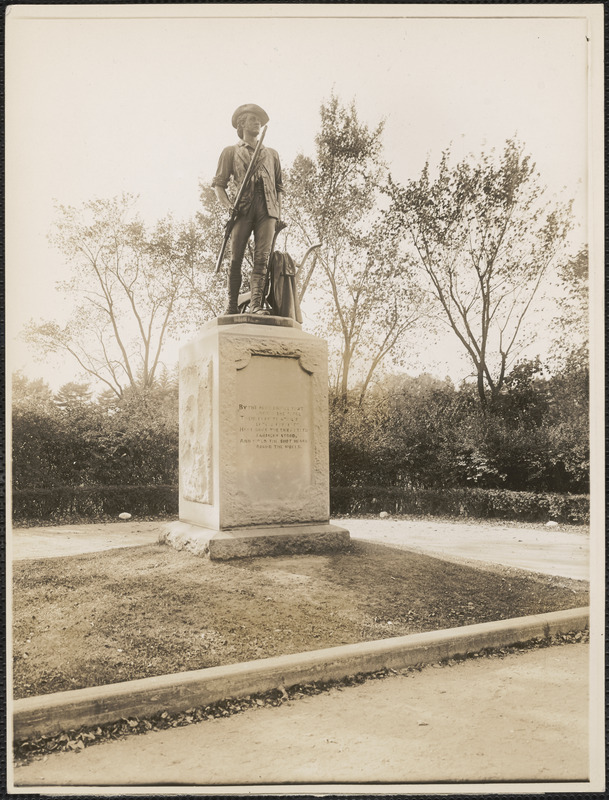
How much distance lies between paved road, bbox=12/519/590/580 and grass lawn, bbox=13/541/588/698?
92cm

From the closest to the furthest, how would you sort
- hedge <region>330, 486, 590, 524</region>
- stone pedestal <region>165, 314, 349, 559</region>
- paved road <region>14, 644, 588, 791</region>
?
paved road <region>14, 644, 588, 791</region>, stone pedestal <region>165, 314, 349, 559</region>, hedge <region>330, 486, 590, 524</region>

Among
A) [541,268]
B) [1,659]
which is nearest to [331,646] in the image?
[1,659]

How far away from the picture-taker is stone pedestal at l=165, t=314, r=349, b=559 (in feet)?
17.8

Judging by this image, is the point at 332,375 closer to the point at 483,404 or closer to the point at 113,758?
the point at 483,404

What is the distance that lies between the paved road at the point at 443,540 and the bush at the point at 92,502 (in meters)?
0.92

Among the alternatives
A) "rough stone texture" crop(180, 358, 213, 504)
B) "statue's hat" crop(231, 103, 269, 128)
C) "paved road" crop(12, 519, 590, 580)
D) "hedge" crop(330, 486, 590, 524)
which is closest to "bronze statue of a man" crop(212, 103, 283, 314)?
"statue's hat" crop(231, 103, 269, 128)

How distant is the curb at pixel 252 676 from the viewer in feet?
10.1

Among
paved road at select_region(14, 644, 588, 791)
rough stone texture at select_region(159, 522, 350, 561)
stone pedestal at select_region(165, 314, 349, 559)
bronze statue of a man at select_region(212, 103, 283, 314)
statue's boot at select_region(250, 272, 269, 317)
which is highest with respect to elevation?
bronze statue of a man at select_region(212, 103, 283, 314)

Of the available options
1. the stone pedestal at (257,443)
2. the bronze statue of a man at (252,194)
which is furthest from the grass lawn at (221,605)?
the bronze statue of a man at (252,194)

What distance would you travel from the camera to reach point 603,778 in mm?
3512

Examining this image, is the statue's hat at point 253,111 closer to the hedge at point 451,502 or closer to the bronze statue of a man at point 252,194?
the bronze statue of a man at point 252,194

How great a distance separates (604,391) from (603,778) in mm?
2170

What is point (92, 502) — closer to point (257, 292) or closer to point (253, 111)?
point (257, 292)

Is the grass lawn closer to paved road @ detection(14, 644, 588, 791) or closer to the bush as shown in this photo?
paved road @ detection(14, 644, 588, 791)
